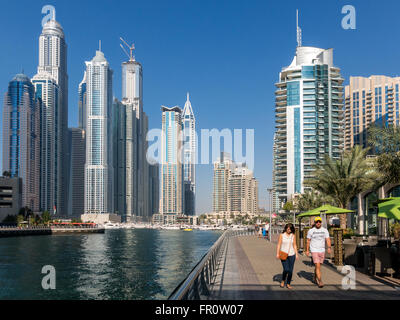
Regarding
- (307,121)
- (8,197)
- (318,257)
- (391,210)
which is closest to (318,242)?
(318,257)

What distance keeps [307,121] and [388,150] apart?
124495 mm

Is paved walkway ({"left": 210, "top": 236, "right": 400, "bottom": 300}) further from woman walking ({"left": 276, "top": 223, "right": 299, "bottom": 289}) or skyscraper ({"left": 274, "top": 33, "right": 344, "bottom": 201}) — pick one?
skyscraper ({"left": 274, "top": 33, "right": 344, "bottom": 201})

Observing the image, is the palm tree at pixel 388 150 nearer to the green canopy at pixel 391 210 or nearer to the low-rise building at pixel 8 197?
the green canopy at pixel 391 210

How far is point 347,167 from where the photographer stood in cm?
3503

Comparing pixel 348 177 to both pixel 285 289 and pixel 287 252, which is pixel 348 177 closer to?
pixel 287 252

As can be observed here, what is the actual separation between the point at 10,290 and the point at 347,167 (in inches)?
1041

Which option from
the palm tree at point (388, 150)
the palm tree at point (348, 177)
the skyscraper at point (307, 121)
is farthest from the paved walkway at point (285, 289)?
the skyscraper at point (307, 121)

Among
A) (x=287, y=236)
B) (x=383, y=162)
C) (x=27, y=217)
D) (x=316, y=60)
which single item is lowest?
(x=27, y=217)

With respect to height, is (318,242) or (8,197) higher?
(318,242)

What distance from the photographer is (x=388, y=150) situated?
71.6 feet

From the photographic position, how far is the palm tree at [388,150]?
20.9 meters
